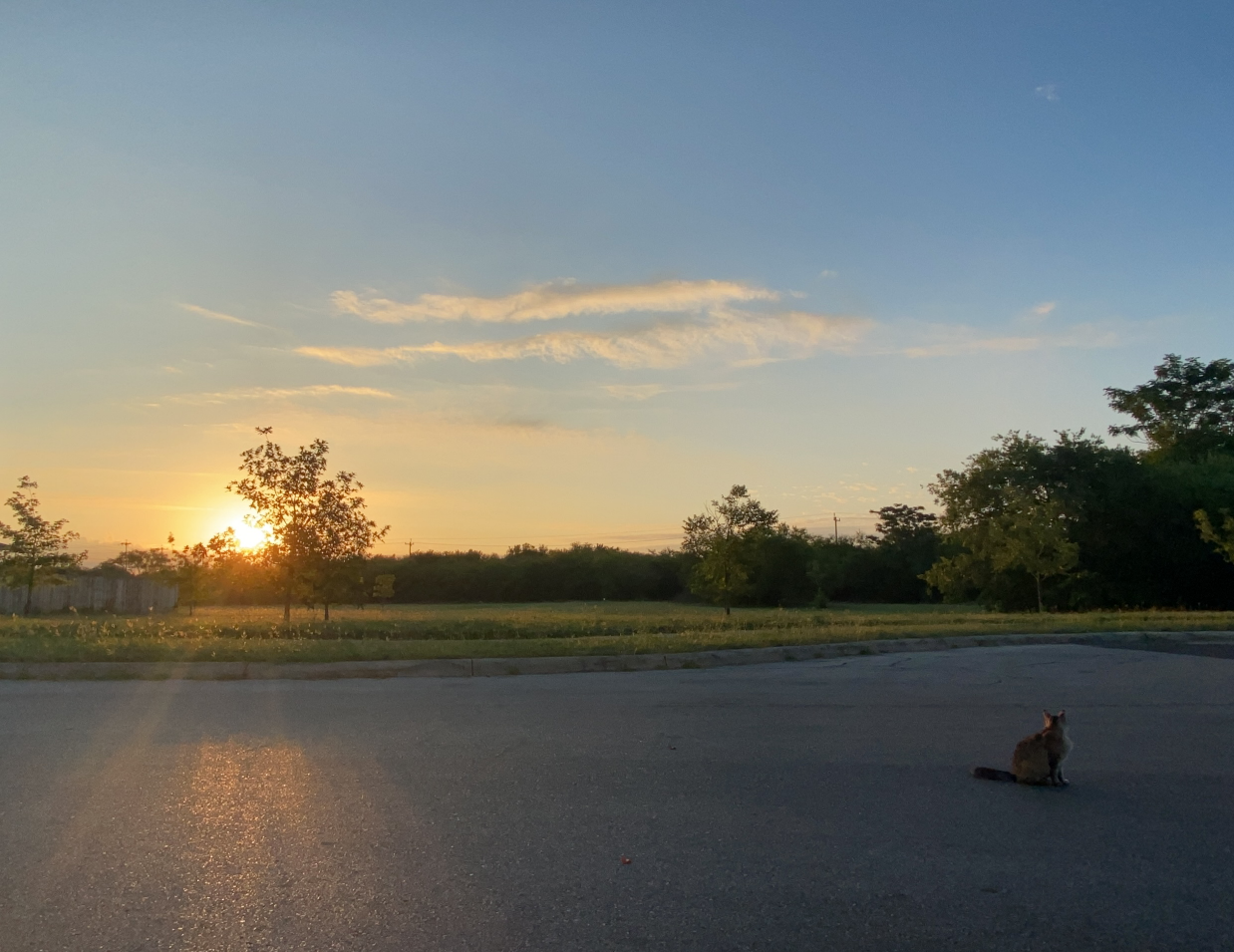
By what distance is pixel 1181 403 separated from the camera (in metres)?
54.2

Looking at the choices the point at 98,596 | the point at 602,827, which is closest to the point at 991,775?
the point at 602,827

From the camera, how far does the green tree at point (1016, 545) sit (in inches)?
1180

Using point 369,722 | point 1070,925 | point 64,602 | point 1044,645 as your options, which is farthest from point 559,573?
point 1070,925

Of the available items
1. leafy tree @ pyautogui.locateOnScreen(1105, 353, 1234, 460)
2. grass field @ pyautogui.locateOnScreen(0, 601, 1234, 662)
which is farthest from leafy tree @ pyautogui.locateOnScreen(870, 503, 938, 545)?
grass field @ pyautogui.locateOnScreen(0, 601, 1234, 662)

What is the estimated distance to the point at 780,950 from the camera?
140 inches

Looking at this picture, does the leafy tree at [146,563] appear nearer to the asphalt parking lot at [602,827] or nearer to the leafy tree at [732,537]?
the leafy tree at [732,537]

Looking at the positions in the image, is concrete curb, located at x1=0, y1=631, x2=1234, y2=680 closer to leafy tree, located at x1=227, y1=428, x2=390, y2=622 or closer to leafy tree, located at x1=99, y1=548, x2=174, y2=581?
leafy tree, located at x1=227, y1=428, x2=390, y2=622

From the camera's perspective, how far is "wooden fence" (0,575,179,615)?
36375 mm

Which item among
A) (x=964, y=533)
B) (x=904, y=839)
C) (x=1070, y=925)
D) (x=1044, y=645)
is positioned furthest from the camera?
(x=964, y=533)

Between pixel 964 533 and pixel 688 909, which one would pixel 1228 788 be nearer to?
pixel 688 909

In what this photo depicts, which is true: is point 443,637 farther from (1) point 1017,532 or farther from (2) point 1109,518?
(2) point 1109,518

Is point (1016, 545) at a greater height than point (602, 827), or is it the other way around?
point (1016, 545)

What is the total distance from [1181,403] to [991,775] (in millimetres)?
56155

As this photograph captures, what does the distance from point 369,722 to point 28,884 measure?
3968 mm
